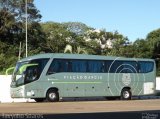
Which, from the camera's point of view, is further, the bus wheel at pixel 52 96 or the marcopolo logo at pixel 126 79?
the marcopolo logo at pixel 126 79

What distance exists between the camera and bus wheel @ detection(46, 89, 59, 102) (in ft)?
104

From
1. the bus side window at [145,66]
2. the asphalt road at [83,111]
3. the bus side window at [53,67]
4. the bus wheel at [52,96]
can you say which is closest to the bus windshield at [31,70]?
the bus side window at [53,67]


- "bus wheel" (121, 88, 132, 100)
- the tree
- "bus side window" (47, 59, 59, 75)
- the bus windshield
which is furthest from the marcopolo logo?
the tree

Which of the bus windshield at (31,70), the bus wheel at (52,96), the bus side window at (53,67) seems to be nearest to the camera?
the bus windshield at (31,70)

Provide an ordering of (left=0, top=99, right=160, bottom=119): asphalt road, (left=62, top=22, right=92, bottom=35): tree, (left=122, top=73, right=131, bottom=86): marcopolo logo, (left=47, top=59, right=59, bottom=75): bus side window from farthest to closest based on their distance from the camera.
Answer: (left=62, top=22, right=92, bottom=35): tree → (left=122, top=73, right=131, bottom=86): marcopolo logo → (left=47, top=59, right=59, bottom=75): bus side window → (left=0, top=99, right=160, bottom=119): asphalt road

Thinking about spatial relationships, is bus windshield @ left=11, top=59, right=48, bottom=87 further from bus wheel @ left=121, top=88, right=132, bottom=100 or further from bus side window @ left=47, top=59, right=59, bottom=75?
bus wheel @ left=121, top=88, right=132, bottom=100

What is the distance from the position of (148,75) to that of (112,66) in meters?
3.36

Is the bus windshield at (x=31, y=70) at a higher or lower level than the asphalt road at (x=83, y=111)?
higher

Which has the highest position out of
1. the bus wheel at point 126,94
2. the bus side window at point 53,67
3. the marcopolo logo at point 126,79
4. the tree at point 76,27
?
the tree at point 76,27

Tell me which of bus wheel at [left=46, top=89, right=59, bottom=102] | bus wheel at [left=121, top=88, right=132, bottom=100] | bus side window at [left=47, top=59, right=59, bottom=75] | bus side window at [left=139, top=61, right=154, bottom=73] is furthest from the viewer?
bus side window at [left=139, top=61, right=154, bottom=73]

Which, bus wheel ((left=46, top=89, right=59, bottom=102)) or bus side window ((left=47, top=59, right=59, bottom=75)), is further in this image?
bus wheel ((left=46, top=89, right=59, bottom=102))

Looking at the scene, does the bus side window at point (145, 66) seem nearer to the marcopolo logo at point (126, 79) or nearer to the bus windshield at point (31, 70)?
the marcopolo logo at point (126, 79)

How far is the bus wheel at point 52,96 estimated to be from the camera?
31.6 meters

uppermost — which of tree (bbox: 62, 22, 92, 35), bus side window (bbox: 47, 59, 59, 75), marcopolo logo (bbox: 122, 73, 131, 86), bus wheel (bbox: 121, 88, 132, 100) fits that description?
tree (bbox: 62, 22, 92, 35)
